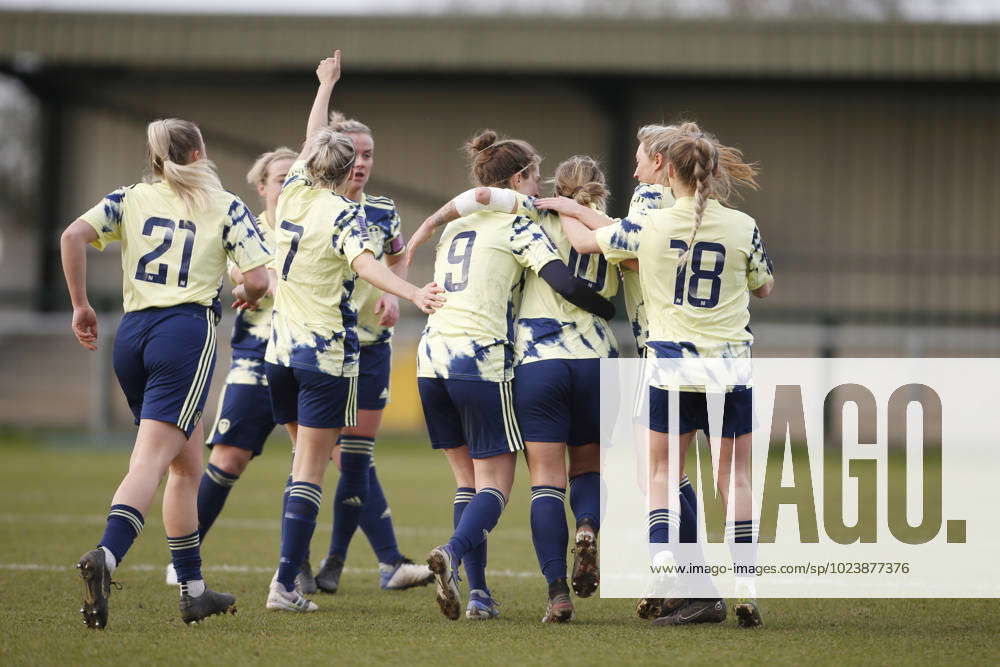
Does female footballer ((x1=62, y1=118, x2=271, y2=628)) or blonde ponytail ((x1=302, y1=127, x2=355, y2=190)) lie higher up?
blonde ponytail ((x1=302, y1=127, x2=355, y2=190))

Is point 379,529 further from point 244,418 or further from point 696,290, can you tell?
point 696,290

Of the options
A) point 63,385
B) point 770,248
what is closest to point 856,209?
point 770,248

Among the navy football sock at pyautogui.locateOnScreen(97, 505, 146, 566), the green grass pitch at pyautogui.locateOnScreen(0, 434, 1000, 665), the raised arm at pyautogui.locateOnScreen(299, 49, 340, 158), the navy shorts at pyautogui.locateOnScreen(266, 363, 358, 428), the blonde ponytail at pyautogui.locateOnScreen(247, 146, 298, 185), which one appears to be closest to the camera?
the green grass pitch at pyautogui.locateOnScreen(0, 434, 1000, 665)

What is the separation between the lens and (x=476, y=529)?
16.7ft

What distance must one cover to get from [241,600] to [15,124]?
102ft

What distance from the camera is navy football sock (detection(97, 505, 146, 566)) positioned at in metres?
4.83

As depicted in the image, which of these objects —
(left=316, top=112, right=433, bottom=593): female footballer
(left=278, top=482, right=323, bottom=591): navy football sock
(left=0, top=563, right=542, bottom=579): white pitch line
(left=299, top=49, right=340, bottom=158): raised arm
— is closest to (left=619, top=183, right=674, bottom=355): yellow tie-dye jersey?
(left=316, top=112, right=433, bottom=593): female footballer

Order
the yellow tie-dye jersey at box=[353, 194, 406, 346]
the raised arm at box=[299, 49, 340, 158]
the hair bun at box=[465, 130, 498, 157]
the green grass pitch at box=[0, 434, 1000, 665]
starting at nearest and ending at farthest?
the green grass pitch at box=[0, 434, 1000, 665]
the hair bun at box=[465, 130, 498, 157]
the raised arm at box=[299, 49, 340, 158]
the yellow tie-dye jersey at box=[353, 194, 406, 346]

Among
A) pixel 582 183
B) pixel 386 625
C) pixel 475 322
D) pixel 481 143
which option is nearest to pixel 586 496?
pixel 475 322

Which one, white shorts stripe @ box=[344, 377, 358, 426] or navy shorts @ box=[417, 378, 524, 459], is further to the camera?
white shorts stripe @ box=[344, 377, 358, 426]

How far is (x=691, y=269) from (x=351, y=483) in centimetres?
209

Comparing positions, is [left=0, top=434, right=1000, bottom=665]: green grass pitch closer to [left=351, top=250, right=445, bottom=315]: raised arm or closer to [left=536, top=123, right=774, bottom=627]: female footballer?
[left=536, top=123, right=774, bottom=627]: female footballer

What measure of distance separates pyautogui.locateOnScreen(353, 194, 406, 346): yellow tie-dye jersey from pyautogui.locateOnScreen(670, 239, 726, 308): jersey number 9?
4.43 feet

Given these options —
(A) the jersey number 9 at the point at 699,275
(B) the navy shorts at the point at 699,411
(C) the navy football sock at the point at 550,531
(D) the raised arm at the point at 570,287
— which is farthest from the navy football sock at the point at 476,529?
(A) the jersey number 9 at the point at 699,275
